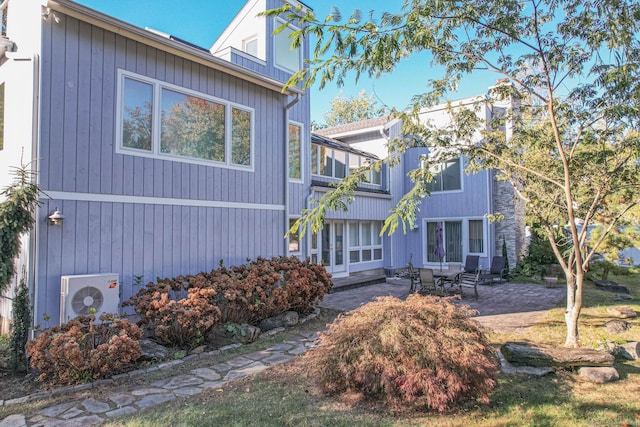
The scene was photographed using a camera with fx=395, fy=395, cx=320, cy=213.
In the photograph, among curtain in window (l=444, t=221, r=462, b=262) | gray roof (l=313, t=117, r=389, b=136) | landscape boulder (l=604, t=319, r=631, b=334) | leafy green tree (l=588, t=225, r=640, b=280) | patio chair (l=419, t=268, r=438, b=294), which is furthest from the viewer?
gray roof (l=313, t=117, r=389, b=136)

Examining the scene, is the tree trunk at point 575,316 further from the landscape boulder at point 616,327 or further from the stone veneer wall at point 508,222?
the stone veneer wall at point 508,222

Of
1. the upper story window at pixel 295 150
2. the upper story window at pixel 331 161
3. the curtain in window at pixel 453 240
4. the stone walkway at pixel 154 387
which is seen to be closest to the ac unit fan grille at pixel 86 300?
the stone walkway at pixel 154 387

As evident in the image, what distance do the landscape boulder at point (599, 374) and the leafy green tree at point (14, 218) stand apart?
7.50m

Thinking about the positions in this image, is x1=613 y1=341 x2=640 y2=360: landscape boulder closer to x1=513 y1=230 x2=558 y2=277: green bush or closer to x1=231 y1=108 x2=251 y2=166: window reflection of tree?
x1=231 y1=108 x2=251 y2=166: window reflection of tree

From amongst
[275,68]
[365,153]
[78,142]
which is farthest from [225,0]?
[78,142]

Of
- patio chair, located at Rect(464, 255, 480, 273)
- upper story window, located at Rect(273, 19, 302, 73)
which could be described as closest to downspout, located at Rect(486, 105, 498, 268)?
patio chair, located at Rect(464, 255, 480, 273)

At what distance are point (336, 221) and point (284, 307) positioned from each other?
642 centimetres

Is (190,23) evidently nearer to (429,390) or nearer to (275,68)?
(275,68)

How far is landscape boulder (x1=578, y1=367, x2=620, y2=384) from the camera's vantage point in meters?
4.73

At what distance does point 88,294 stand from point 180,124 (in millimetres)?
3517

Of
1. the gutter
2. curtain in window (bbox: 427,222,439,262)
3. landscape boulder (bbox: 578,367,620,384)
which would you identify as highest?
the gutter

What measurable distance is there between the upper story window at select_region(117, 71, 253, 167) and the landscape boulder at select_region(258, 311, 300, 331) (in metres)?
3.40

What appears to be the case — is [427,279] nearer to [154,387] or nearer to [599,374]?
[599,374]

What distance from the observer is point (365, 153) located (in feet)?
51.7
